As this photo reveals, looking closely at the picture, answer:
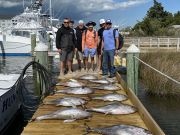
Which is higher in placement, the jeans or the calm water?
the jeans

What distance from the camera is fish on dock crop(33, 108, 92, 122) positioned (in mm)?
6695

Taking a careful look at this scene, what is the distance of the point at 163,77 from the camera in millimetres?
13711

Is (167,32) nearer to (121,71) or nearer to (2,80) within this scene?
(121,71)

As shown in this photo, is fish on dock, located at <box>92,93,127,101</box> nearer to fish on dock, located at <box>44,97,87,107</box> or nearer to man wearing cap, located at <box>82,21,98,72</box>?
fish on dock, located at <box>44,97,87,107</box>

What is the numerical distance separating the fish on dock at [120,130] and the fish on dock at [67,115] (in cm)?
64

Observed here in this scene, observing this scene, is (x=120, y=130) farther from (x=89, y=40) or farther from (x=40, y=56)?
(x=89, y=40)

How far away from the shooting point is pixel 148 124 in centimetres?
629

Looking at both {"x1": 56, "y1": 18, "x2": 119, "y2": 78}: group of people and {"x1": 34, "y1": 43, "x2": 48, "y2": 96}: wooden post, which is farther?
{"x1": 56, "y1": 18, "x2": 119, "y2": 78}: group of people

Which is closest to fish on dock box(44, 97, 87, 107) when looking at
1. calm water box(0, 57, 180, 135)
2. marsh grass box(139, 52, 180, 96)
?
calm water box(0, 57, 180, 135)

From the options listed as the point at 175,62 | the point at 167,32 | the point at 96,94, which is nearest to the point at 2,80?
the point at 96,94

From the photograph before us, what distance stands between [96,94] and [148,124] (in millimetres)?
2788

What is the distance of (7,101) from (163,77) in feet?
21.5

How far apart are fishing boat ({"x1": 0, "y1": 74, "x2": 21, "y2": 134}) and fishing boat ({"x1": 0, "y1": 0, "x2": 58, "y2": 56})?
22.8 meters

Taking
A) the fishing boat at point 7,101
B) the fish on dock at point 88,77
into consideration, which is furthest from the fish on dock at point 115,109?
the fish on dock at point 88,77
